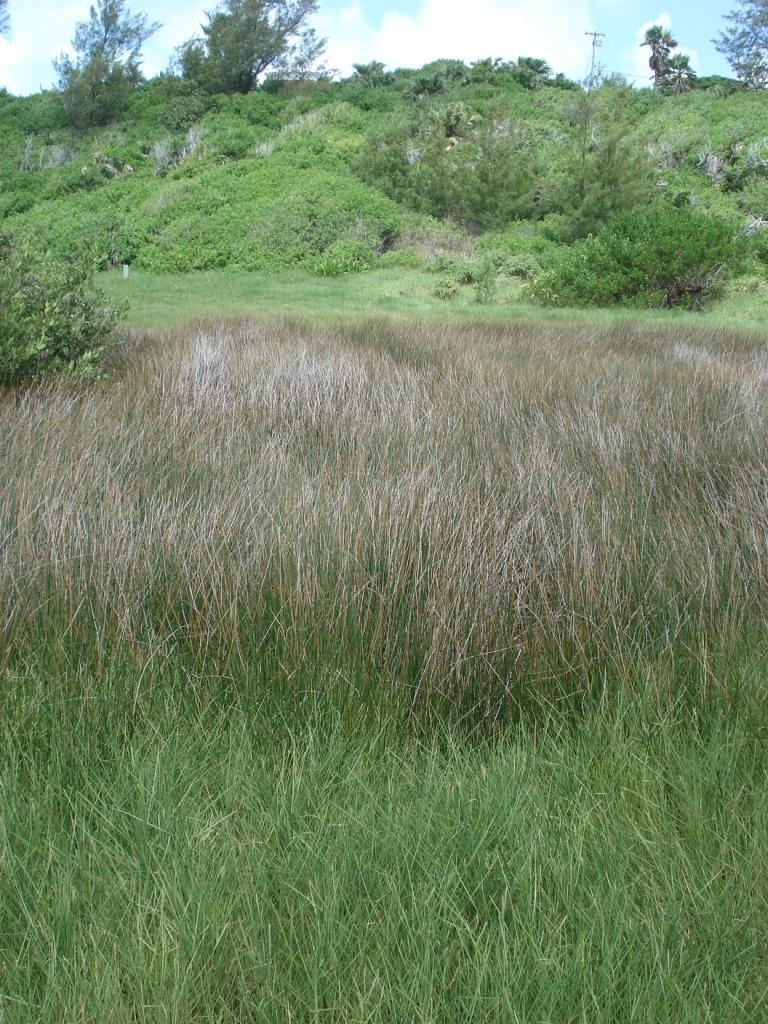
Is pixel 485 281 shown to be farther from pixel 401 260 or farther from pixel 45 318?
pixel 45 318

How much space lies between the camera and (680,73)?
114 feet

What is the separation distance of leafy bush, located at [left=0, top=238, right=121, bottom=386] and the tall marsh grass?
3.63 ft

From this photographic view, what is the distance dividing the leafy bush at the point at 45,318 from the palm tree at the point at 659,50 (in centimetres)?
3839

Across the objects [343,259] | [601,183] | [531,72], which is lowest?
[343,259]

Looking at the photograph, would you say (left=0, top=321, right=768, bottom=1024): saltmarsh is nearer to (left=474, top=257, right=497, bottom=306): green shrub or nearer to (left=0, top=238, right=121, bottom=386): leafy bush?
(left=0, top=238, right=121, bottom=386): leafy bush

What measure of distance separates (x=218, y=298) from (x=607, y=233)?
7537 millimetres

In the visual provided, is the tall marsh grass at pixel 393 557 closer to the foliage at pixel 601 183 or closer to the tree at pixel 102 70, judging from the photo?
the foliage at pixel 601 183

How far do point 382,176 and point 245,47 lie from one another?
15.4 metres

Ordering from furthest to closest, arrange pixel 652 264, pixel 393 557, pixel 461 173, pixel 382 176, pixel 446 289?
1. pixel 382 176
2. pixel 461 173
3. pixel 446 289
4. pixel 652 264
5. pixel 393 557

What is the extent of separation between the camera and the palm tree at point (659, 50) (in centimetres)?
3600

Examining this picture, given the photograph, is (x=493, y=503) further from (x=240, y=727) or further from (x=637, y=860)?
(x=637, y=860)

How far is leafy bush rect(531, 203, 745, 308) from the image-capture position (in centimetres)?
1312

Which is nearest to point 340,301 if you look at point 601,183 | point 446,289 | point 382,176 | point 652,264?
point 446,289

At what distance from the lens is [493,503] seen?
262cm
